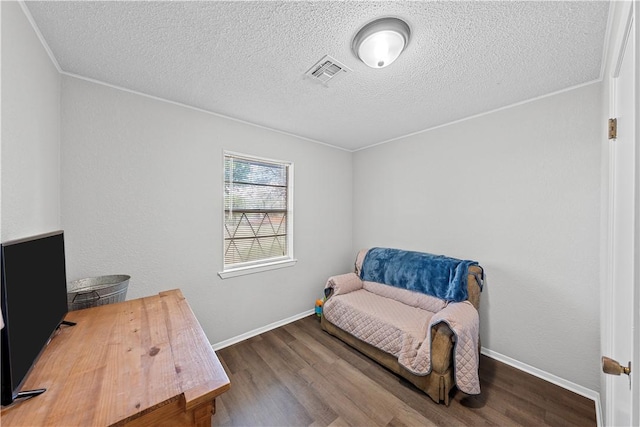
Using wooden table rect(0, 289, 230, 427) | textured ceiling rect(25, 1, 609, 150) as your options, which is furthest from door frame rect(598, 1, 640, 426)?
wooden table rect(0, 289, 230, 427)

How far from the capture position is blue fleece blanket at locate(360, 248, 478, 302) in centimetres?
219

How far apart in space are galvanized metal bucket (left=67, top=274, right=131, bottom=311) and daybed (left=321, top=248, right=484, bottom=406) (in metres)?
1.88

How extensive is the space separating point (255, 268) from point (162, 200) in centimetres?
117

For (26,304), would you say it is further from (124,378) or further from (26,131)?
(26,131)

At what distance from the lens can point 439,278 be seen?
2312 millimetres

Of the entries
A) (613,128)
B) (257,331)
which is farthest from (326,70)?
(257,331)

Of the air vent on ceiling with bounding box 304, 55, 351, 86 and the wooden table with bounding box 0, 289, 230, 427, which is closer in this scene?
the wooden table with bounding box 0, 289, 230, 427

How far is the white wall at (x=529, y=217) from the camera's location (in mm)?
1800

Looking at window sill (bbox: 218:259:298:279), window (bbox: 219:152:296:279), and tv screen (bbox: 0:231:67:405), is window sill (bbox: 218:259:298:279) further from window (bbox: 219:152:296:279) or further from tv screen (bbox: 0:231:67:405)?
tv screen (bbox: 0:231:67:405)

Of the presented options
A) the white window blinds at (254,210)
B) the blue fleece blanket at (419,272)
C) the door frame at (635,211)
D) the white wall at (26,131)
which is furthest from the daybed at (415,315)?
the white wall at (26,131)

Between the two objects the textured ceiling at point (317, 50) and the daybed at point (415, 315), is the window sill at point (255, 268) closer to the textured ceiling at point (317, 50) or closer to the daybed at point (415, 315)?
the daybed at point (415, 315)

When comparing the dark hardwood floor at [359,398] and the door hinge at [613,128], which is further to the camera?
the dark hardwood floor at [359,398]

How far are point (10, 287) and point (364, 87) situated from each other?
7.19 feet

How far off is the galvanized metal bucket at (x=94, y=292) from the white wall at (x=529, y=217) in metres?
2.92
